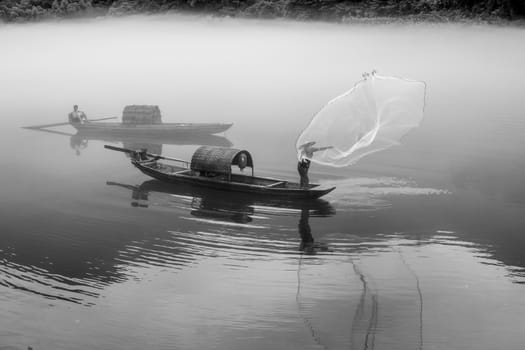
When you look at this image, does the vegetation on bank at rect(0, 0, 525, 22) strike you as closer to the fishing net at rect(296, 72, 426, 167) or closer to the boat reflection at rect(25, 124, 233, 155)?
the boat reflection at rect(25, 124, 233, 155)

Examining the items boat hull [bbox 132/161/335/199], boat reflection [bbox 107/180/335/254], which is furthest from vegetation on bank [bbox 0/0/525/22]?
boat reflection [bbox 107/180/335/254]

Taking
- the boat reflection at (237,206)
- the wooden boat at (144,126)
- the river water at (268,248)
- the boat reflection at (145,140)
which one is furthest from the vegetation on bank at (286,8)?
the boat reflection at (237,206)

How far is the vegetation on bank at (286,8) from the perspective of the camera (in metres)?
62.9

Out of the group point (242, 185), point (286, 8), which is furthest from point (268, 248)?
point (286, 8)

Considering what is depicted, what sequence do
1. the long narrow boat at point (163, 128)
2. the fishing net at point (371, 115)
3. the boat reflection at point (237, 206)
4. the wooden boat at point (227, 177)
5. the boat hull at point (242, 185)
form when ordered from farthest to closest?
the long narrow boat at point (163, 128)
the wooden boat at point (227, 177)
the boat hull at point (242, 185)
the boat reflection at point (237, 206)
the fishing net at point (371, 115)

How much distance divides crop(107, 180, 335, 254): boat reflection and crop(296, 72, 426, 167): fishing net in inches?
88.6

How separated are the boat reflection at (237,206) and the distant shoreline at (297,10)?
155ft

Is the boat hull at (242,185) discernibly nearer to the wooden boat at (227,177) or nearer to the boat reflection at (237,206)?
the wooden boat at (227,177)

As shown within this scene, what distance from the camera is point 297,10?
74.9 meters

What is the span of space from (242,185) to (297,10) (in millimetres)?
57254

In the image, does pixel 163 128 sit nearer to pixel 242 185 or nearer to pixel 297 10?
pixel 242 185

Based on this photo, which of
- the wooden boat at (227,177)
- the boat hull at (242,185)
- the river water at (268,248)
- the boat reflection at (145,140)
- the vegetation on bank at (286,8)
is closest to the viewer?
the river water at (268,248)

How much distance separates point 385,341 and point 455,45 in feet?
204

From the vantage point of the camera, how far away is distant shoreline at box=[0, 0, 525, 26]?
62.7 m
